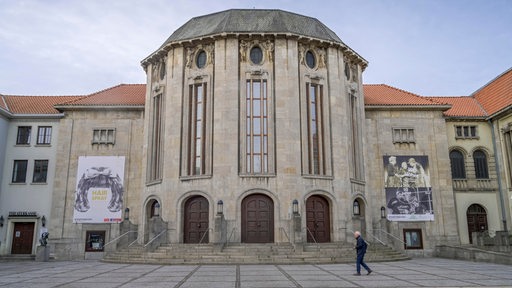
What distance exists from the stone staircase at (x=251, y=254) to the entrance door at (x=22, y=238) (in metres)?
10.1

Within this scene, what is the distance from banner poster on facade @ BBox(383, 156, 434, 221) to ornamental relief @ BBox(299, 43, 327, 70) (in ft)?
31.4

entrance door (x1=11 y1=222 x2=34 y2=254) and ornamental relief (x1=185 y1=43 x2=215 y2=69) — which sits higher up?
ornamental relief (x1=185 y1=43 x2=215 y2=69)

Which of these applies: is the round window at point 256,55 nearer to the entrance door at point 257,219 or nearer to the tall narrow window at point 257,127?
the tall narrow window at point 257,127

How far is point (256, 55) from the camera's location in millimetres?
31844

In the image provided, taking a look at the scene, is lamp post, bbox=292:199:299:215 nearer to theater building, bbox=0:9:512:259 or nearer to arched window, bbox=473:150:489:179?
theater building, bbox=0:9:512:259

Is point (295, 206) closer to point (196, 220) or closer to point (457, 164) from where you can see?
point (196, 220)

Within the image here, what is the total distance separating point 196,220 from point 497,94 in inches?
1107

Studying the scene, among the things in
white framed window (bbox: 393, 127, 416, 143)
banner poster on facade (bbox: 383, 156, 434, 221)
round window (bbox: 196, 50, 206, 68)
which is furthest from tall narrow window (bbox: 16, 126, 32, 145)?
white framed window (bbox: 393, 127, 416, 143)

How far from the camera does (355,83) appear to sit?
3512cm

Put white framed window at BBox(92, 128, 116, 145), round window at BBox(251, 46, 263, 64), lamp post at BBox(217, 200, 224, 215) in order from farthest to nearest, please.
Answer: white framed window at BBox(92, 128, 116, 145), round window at BBox(251, 46, 263, 64), lamp post at BBox(217, 200, 224, 215)

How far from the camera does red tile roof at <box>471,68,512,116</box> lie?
3634 centimetres

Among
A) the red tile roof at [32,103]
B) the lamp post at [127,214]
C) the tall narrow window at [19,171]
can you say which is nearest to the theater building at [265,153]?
the lamp post at [127,214]

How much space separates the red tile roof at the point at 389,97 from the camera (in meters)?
36.9

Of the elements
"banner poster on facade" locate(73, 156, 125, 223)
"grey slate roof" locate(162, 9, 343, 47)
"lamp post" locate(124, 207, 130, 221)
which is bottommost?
"lamp post" locate(124, 207, 130, 221)
